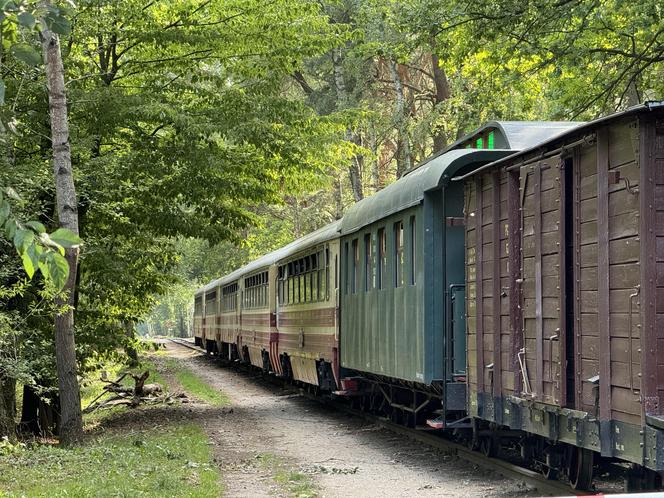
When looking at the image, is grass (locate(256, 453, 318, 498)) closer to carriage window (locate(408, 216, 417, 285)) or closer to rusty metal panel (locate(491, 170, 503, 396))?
rusty metal panel (locate(491, 170, 503, 396))

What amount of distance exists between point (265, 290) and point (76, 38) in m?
10.6

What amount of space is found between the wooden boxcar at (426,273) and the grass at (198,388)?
924 cm

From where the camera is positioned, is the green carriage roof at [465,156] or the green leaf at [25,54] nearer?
the green leaf at [25,54]

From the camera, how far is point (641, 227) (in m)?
6.46

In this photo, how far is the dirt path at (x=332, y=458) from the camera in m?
10.1

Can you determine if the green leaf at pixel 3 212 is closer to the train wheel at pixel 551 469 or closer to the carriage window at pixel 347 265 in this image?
the train wheel at pixel 551 469

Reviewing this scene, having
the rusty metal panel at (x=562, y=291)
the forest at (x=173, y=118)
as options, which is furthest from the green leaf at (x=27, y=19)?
the forest at (x=173, y=118)

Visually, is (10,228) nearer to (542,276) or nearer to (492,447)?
(542,276)

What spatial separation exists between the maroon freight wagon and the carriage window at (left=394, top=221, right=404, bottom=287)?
2218 millimetres

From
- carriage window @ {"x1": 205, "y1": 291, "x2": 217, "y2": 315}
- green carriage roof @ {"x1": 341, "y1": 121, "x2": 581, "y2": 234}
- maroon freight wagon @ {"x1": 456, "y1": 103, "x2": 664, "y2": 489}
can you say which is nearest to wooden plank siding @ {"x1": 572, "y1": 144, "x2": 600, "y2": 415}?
maroon freight wagon @ {"x1": 456, "y1": 103, "x2": 664, "y2": 489}

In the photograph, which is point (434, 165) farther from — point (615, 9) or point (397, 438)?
point (615, 9)

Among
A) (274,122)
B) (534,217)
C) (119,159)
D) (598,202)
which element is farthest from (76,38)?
(598,202)

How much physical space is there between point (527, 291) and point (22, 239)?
5358 mm

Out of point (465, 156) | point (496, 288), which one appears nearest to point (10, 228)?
point (496, 288)
